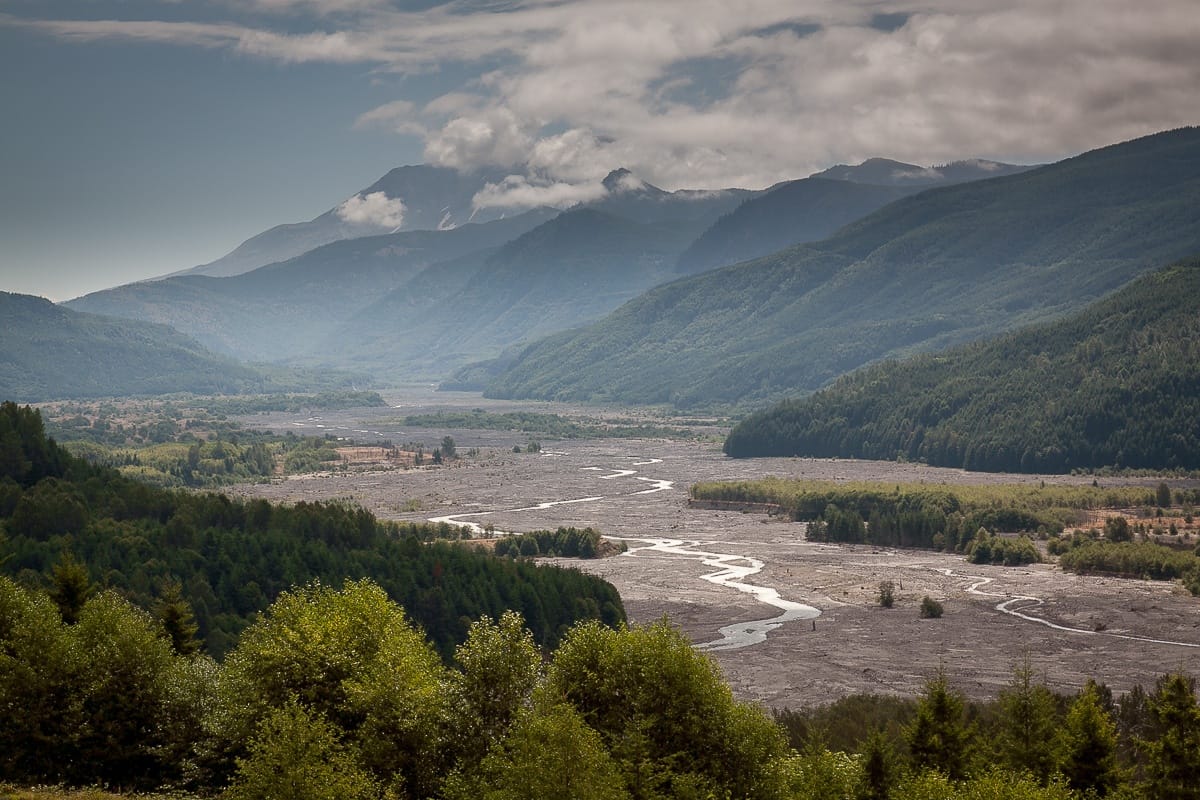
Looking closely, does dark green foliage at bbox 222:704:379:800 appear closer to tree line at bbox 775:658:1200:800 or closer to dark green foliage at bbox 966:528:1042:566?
tree line at bbox 775:658:1200:800

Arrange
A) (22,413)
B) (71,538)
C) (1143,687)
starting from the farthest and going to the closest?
(22,413) < (71,538) < (1143,687)

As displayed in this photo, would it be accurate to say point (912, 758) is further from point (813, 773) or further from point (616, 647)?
point (616, 647)

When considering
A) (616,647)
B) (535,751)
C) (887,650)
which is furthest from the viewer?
(887,650)

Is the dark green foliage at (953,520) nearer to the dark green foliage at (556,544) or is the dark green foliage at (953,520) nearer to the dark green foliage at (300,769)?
the dark green foliage at (556,544)

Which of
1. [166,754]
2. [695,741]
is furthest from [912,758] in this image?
[166,754]

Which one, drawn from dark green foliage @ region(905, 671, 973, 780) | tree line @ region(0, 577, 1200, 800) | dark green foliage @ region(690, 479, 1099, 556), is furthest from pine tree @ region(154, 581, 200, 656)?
dark green foliage @ region(690, 479, 1099, 556)
